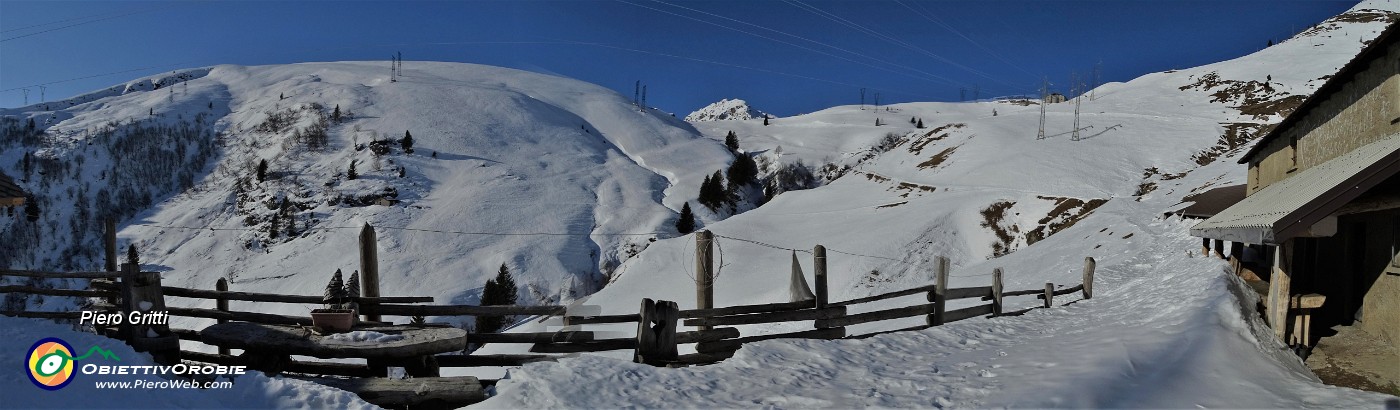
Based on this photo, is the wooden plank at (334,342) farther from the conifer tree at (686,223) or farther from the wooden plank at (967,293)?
the conifer tree at (686,223)

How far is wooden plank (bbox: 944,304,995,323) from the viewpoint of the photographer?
12758 millimetres

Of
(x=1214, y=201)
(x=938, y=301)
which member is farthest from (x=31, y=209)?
(x=1214, y=201)

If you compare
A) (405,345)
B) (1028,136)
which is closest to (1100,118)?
(1028,136)

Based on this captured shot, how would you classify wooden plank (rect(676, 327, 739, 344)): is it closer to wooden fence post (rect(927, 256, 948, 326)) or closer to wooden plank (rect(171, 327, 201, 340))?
wooden fence post (rect(927, 256, 948, 326))

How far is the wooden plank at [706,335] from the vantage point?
914 cm

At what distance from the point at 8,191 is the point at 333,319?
9045mm

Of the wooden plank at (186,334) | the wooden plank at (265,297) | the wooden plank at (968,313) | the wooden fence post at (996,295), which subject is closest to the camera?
the wooden plank at (186,334)

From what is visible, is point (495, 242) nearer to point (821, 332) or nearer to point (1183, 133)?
point (821, 332)

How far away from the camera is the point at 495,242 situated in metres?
52.4

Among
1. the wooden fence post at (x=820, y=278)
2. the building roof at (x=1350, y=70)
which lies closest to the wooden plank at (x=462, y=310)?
the wooden fence post at (x=820, y=278)

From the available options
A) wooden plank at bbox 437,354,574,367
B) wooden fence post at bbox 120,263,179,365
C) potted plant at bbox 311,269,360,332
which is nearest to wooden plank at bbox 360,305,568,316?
wooden plank at bbox 437,354,574,367

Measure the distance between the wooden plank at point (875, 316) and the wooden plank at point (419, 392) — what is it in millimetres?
5951

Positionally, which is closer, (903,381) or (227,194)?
(903,381)

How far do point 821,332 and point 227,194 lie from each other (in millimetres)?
83173
